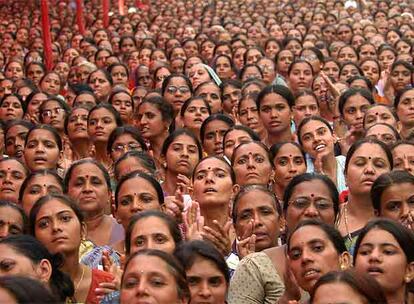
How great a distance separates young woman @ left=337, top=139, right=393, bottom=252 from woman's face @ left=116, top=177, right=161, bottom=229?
112 cm

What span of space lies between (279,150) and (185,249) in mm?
2235

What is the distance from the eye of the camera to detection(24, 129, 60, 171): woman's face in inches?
270

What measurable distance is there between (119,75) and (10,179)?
4.56 metres

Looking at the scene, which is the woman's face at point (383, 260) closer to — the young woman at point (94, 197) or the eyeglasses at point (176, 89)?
the young woman at point (94, 197)

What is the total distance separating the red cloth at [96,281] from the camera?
4.54 meters

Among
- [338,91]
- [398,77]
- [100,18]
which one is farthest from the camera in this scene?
[100,18]

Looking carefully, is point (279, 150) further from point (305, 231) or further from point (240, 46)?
point (240, 46)

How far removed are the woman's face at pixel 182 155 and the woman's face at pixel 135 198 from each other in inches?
45.7

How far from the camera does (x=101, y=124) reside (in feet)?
24.9

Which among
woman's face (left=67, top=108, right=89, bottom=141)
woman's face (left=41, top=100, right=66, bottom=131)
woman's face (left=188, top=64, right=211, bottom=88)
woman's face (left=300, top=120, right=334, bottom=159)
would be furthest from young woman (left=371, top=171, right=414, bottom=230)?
woman's face (left=188, top=64, right=211, bottom=88)

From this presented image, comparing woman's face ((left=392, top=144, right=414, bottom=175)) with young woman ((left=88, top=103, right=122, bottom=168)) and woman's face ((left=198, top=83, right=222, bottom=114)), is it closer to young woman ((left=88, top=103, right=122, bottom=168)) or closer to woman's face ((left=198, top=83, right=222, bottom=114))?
young woman ((left=88, top=103, right=122, bottom=168))

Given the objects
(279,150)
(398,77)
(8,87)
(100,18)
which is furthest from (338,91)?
(100,18)

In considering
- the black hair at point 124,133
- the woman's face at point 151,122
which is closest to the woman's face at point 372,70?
the woman's face at point 151,122

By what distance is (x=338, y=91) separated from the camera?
29.2 feet
